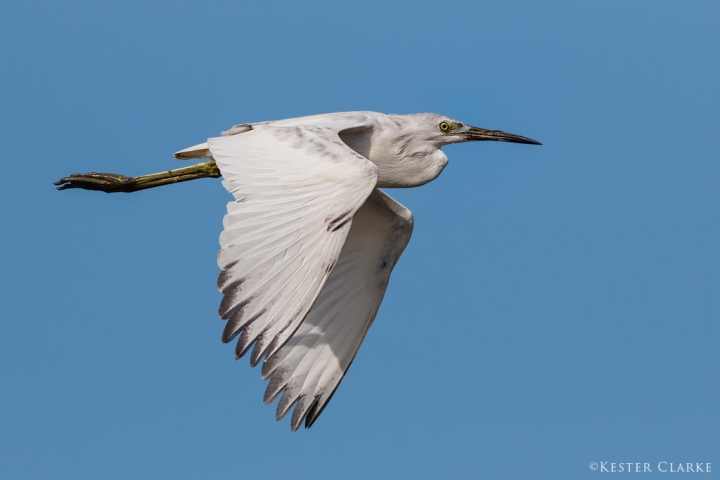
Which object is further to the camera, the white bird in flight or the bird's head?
the bird's head

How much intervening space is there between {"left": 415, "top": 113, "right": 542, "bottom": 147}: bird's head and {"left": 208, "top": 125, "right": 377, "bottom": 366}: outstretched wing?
2.04 meters

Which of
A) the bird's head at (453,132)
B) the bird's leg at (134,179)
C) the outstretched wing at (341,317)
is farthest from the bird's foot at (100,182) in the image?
the bird's head at (453,132)

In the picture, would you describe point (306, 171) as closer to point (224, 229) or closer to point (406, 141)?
point (224, 229)

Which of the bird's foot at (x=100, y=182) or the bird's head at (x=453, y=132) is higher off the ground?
the bird's head at (x=453, y=132)

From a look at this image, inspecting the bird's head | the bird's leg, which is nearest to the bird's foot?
the bird's leg

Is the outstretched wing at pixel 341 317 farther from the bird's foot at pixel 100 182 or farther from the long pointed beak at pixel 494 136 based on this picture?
the bird's foot at pixel 100 182

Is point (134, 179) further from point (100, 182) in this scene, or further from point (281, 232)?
point (281, 232)

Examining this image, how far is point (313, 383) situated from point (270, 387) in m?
0.41

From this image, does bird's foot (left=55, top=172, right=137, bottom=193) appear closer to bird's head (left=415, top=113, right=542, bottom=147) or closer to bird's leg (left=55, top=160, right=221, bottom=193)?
bird's leg (left=55, top=160, right=221, bottom=193)

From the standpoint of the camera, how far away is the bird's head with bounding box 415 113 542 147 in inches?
451

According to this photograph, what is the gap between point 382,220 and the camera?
11859mm

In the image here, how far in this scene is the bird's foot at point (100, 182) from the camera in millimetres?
11836

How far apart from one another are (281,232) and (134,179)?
3.37 metres

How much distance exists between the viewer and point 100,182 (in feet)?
39.6
